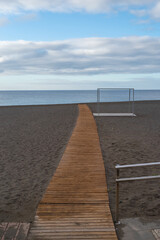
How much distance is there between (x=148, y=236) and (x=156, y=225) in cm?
41

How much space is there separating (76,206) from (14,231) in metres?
1.11

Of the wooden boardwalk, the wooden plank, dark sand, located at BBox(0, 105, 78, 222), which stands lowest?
dark sand, located at BBox(0, 105, 78, 222)

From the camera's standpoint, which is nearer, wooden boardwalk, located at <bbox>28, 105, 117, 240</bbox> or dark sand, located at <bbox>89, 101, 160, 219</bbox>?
wooden boardwalk, located at <bbox>28, 105, 117, 240</bbox>

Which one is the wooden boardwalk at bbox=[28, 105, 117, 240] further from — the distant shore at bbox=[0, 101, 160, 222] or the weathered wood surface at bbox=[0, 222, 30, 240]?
the distant shore at bbox=[0, 101, 160, 222]

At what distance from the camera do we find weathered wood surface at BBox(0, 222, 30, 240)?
11.7 feet

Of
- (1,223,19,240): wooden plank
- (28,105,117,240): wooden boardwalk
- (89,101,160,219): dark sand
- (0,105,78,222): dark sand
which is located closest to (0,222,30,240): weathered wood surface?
(1,223,19,240): wooden plank

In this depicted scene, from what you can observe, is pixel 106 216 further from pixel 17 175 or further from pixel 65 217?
pixel 17 175

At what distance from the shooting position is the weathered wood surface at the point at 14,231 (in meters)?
3.57

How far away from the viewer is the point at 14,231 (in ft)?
12.2

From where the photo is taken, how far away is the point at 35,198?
16.9ft

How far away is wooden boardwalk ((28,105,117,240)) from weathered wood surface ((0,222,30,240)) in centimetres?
12

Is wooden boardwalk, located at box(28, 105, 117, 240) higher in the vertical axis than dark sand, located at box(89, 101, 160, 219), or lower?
higher

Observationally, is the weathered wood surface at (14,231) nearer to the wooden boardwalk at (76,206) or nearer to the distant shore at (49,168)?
the wooden boardwalk at (76,206)

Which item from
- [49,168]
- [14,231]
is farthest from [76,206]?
[49,168]
